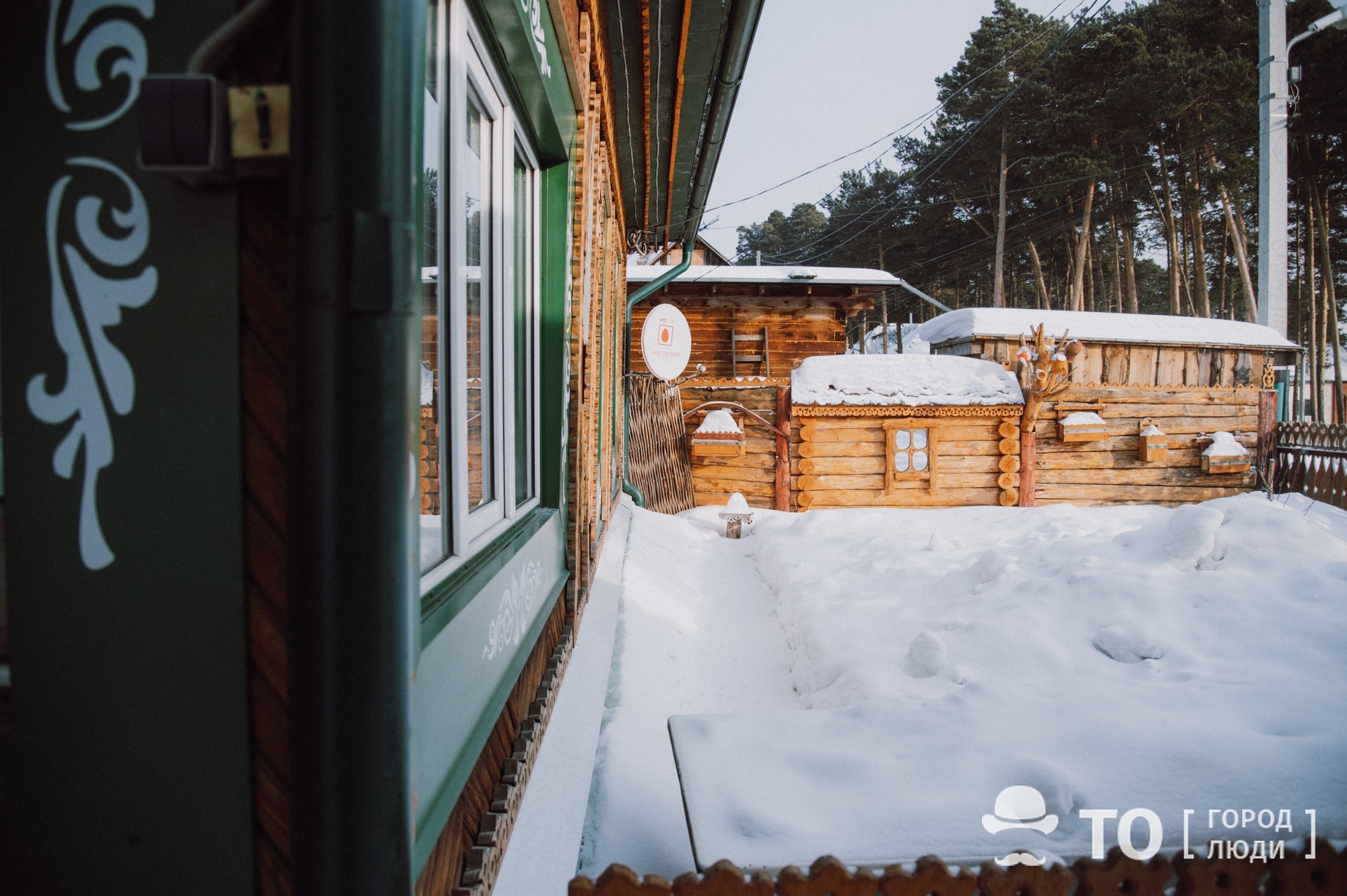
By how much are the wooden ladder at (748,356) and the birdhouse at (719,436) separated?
5.92 m

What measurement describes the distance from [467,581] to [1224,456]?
1384cm

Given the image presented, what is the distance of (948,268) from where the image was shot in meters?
34.9

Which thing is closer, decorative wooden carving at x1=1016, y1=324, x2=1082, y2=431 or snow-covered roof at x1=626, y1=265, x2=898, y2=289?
decorative wooden carving at x1=1016, y1=324, x2=1082, y2=431

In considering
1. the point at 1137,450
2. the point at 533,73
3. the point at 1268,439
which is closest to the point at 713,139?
the point at 533,73

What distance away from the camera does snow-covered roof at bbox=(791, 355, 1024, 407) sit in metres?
10.6

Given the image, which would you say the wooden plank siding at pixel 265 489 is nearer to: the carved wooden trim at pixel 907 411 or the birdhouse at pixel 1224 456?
the carved wooden trim at pixel 907 411

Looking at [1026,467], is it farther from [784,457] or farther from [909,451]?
[784,457]

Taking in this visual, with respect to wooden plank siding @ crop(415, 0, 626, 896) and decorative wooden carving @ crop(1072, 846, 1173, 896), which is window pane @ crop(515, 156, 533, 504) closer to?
wooden plank siding @ crop(415, 0, 626, 896)

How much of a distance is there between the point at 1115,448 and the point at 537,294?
11781 millimetres

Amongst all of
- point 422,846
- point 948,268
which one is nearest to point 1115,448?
point 422,846

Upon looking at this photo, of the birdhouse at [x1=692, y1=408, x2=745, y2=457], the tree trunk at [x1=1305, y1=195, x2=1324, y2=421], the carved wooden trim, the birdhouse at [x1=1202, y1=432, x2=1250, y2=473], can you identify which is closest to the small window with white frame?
the birdhouse at [x1=692, y1=408, x2=745, y2=457]

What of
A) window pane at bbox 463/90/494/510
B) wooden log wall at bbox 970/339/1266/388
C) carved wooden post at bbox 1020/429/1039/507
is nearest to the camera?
window pane at bbox 463/90/494/510

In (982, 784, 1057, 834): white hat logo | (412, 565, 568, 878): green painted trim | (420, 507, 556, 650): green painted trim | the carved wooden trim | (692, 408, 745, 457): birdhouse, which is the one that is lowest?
(982, 784, 1057, 834): white hat logo

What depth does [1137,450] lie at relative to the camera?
37.2 ft
